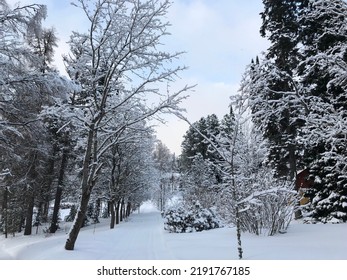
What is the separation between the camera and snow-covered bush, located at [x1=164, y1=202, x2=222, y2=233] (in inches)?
725

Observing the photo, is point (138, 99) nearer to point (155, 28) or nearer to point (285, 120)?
point (155, 28)

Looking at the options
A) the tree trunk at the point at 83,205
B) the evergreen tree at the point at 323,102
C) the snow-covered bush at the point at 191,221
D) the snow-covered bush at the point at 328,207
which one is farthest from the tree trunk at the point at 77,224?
the snow-covered bush at the point at 328,207

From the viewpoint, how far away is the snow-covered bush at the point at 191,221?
60.4ft

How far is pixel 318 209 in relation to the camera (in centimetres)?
1477

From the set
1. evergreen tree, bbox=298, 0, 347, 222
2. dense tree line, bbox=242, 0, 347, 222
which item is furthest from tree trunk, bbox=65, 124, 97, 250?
evergreen tree, bbox=298, 0, 347, 222

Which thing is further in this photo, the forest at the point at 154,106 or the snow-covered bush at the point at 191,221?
the snow-covered bush at the point at 191,221

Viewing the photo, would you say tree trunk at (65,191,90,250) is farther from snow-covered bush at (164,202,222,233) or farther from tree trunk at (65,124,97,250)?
snow-covered bush at (164,202,222,233)

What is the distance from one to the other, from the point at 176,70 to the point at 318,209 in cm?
943

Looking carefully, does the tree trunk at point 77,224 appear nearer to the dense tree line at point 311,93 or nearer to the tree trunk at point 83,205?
the tree trunk at point 83,205

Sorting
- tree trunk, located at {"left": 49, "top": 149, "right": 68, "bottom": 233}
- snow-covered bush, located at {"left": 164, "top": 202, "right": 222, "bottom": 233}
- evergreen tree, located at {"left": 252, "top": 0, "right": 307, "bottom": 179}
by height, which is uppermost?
evergreen tree, located at {"left": 252, "top": 0, "right": 307, "bottom": 179}

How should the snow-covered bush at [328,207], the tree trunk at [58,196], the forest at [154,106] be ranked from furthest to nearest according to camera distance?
the tree trunk at [58,196], the snow-covered bush at [328,207], the forest at [154,106]

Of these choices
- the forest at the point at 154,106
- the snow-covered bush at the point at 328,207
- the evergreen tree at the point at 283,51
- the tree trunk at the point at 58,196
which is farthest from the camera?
the tree trunk at the point at 58,196

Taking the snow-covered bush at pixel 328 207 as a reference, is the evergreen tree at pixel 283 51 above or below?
above
